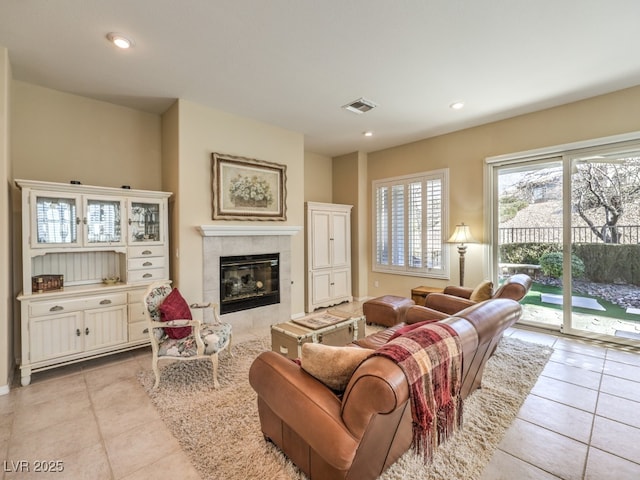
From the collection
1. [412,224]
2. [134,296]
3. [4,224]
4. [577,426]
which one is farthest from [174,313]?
[412,224]

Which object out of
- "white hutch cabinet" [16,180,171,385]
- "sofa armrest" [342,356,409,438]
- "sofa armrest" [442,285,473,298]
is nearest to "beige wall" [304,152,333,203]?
"white hutch cabinet" [16,180,171,385]

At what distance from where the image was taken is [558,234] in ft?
13.4

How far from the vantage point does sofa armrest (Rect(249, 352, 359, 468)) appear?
4.26 ft

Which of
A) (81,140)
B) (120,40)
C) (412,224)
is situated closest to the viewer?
(120,40)

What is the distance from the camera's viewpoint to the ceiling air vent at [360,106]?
3776 millimetres

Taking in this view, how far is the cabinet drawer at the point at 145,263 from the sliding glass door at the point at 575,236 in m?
4.72

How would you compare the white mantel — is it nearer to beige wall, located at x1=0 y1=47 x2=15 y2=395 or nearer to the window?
beige wall, located at x1=0 y1=47 x2=15 y2=395

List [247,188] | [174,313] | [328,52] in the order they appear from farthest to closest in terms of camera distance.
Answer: [247,188], [174,313], [328,52]

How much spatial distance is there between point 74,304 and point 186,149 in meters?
2.09

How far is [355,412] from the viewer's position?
127 cm

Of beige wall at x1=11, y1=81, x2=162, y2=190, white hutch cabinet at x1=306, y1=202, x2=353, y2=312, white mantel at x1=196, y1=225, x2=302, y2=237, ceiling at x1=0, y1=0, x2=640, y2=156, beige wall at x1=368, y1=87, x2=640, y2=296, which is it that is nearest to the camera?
ceiling at x1=0, y1=0, x2=640, y2=156

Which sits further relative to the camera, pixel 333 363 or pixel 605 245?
pixel 605 245

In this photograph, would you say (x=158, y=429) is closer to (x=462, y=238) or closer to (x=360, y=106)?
(x=360, y=106)

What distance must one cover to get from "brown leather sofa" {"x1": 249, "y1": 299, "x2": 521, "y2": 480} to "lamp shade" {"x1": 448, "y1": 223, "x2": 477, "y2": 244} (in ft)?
8.47
